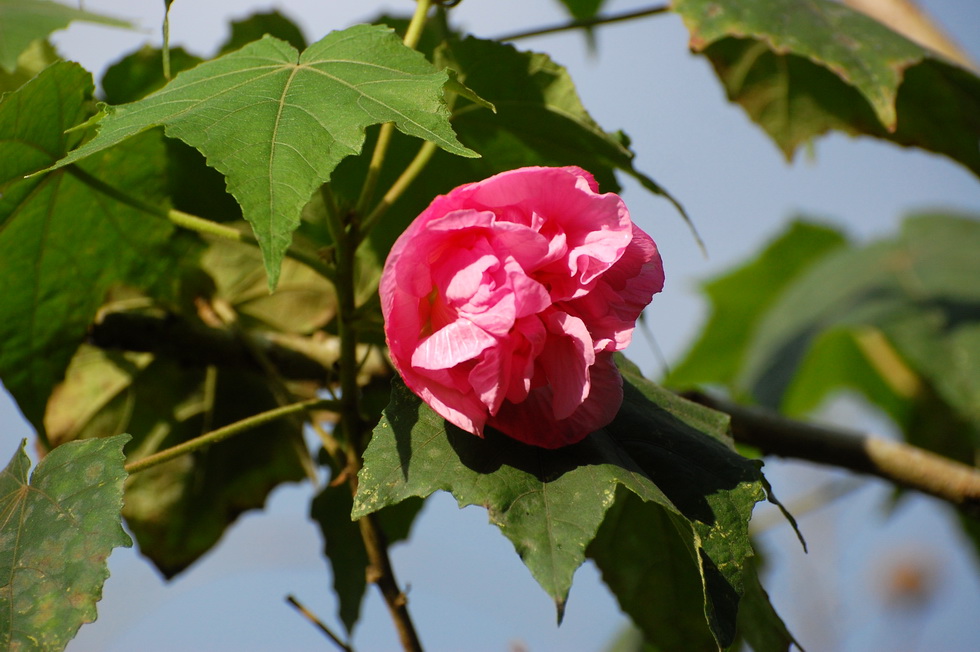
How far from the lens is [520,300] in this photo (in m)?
0.68

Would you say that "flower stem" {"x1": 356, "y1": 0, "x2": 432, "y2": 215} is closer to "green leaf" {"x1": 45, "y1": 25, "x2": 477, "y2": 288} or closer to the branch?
"green leaf" {"x1": 45, "y1": 25, "x2": 477, "y2": 288}

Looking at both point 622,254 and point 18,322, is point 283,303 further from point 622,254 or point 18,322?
point 622,254

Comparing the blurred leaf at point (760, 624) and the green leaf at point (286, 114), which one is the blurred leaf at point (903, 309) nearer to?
the blurred leaf at point (760, 624)

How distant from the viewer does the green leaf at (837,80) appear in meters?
1.25

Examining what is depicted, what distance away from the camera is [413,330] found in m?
0.71

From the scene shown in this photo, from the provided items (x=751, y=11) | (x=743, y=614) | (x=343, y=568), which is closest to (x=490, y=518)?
(x=743, y=614)

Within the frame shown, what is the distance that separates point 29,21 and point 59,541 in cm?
80

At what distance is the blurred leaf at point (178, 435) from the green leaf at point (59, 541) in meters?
0.50

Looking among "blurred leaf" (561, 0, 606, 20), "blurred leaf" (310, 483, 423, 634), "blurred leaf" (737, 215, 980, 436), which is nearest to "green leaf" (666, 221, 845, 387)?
"blurred leaf" (737, 215, 980, 436)

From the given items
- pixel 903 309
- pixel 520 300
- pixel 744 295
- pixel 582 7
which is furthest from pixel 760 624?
pixel 744 295

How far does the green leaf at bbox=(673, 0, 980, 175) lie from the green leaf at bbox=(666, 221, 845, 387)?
5.00ft

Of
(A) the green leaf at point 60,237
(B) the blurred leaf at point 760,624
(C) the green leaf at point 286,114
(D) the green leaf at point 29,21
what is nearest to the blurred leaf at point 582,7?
(D) the green leaf at point 29,21

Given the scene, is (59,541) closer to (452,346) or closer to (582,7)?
(452,346)

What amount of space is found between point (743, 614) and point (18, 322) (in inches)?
33.9
